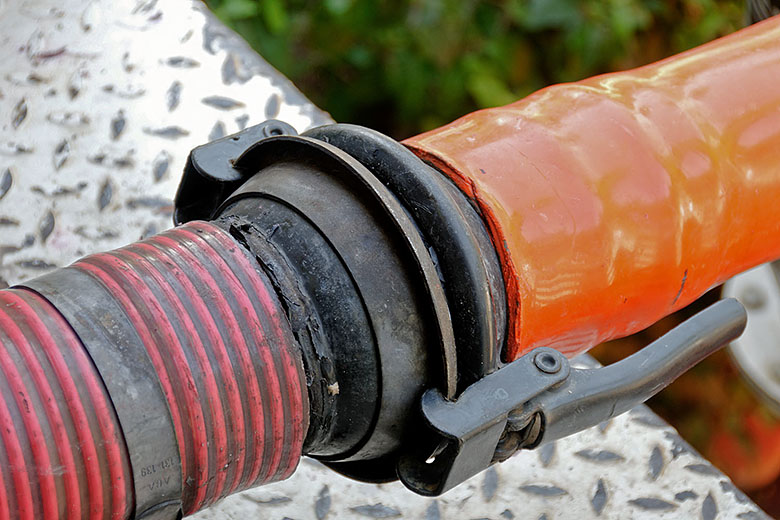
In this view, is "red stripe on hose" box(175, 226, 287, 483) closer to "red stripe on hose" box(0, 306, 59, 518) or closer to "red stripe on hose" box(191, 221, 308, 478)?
"red stripe on hose" box(191, 221, 308, 478)

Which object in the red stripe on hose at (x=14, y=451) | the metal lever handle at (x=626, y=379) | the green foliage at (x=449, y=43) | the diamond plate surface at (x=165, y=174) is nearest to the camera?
the red stripe on hose at (x=14, y=451)

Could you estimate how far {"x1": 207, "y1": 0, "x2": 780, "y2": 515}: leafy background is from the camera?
184cm

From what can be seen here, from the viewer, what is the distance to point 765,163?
75cm

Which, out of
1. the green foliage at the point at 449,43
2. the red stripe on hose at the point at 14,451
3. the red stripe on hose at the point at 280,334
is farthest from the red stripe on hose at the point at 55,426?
the green foliage at the point at 449,43

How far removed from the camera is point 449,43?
5.96 feet

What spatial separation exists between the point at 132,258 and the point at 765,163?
0.49m

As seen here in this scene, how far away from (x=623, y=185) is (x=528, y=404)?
0.18m

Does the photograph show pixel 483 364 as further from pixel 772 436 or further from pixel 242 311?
pixel 772 436

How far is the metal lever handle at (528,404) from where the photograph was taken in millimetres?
604

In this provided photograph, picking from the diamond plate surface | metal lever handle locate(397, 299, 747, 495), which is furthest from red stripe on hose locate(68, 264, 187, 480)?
the diamond plate surface

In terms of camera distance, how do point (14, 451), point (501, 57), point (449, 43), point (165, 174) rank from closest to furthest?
point (14, 451) < point (165, 174) < point (449, 43) < point (501, 57)

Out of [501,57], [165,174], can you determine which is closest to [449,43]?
[501,57]

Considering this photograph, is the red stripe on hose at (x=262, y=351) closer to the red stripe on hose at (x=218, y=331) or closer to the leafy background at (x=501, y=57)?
the red stripe on hose at (x=218, y=331)

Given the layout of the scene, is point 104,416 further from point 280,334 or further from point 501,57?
point 501,57
